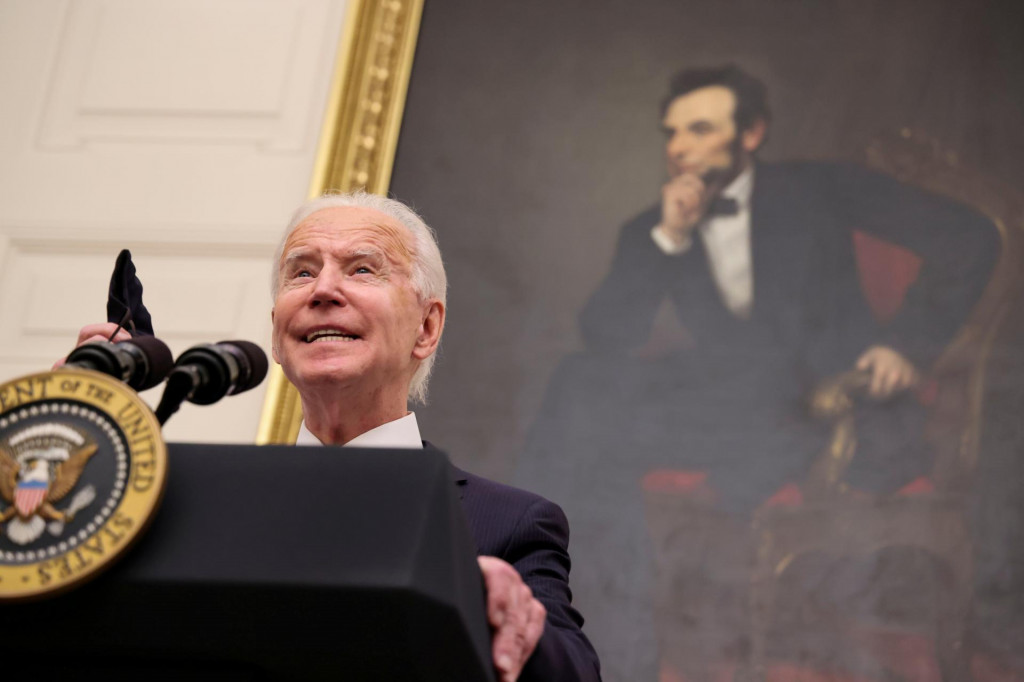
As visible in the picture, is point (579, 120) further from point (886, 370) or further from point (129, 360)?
point (129, 360)

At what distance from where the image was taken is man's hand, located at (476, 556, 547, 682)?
109 centimetres

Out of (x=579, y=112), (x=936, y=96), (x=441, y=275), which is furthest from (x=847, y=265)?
(x=441, y=275)

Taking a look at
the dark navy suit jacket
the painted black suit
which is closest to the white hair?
the dark navy suit jacket

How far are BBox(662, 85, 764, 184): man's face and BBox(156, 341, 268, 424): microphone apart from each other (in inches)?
111

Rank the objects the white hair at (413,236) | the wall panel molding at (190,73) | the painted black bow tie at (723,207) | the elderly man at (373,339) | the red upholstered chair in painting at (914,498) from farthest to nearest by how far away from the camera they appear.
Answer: the wall panel molding at (190,73) < the painted black bow tie at (723,207) < the red upholstered chair in painting at (914,498) < the white hair at (413,236) < the elderly man at (373,339)

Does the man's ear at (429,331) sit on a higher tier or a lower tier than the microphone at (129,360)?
higher

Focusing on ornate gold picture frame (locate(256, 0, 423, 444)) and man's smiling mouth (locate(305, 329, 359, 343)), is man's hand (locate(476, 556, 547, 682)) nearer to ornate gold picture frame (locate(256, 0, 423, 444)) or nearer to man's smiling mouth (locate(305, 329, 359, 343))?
man's smiling mouth (locate(305, 329, 359, 343))

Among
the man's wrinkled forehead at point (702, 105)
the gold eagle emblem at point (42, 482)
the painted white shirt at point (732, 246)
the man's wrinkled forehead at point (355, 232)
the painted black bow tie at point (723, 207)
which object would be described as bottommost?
the gold eagle emblem at point (42, 482)

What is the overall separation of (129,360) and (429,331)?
107 centimetres

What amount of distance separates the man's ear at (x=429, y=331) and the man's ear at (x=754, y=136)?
1956mm

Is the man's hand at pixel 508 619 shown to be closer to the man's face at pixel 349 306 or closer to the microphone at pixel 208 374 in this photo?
the microphone at pixel 208 374

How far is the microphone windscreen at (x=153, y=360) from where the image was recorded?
1285mm

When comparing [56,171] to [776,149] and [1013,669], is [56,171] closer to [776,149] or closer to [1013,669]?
[776,149]

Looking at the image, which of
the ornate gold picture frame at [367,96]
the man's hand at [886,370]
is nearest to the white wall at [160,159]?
the ornate gold picture frame at [367,96]
